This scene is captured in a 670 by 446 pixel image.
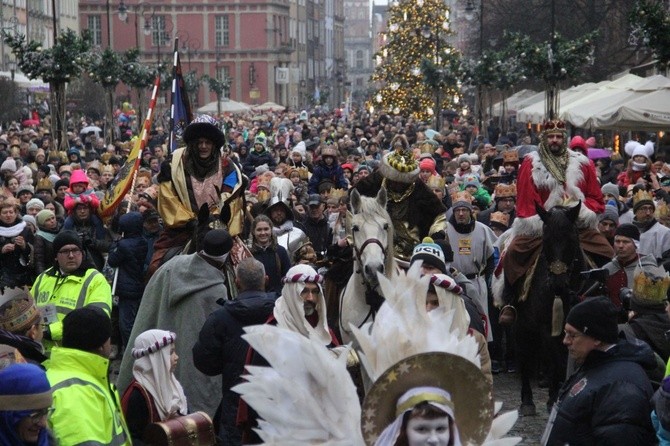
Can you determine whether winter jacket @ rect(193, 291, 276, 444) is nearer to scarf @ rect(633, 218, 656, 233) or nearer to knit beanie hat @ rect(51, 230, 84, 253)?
knit beanie hat @ rect(51, 230, 84, 253)

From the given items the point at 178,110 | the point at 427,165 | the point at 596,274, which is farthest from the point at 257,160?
the point at 596,274

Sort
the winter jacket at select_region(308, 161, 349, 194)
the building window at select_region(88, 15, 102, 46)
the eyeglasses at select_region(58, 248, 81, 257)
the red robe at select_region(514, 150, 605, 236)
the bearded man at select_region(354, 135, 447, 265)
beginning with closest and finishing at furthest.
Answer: the eyeglasses at select_region(58, 248, 81, 257), the bearded man at select_region(354, 135, 447, 265), the red robe at select_region(514, 150, 605, 236), the winter jacket at select_region(308, 161, 349, 194), the building window at select_region(88, 15, 102, 46)

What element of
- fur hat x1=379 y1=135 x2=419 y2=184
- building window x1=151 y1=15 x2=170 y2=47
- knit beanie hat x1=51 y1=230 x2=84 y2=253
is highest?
building window x1=151 y1=15 x2=170 y2=47

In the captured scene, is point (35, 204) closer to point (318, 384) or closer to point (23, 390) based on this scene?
point (23, 390)

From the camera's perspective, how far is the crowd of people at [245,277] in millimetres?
6621

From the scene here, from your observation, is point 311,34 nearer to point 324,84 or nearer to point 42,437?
point 324,84

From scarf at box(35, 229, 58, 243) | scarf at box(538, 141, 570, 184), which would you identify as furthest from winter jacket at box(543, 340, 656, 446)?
scarf at box(35, 229, 58, 243)

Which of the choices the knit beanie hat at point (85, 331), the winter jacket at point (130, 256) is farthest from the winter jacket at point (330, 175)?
the knit beanie hat at point (85, 331)

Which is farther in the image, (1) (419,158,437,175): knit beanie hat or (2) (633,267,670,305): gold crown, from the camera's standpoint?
(1) (419,158,437,175): knit beanie hat

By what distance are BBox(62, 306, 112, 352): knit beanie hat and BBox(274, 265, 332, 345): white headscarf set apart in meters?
1.21

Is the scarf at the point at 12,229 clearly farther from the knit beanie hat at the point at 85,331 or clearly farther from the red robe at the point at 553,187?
the knit beanie hat at the point at 85,331

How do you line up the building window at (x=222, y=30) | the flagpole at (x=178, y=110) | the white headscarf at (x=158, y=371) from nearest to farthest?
the white headscarf at (x=158, y=371)
the flagpole at (x=178, y=110)
the building window at (x=222, y=30)

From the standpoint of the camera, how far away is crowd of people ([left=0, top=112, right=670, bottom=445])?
662 cm

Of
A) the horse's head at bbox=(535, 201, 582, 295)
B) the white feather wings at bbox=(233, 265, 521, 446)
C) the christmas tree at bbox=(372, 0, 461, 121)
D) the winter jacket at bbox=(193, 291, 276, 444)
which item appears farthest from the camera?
the christmas tree at bbox=(372, 0, 461, 121)
